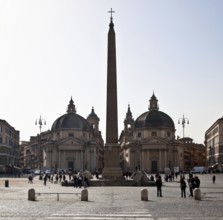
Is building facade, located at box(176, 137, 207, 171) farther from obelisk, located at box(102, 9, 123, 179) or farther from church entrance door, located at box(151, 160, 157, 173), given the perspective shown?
obelisk, located at box(102, 9, 123, 179)

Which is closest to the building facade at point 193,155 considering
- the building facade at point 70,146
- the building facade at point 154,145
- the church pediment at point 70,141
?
the building facade at point 154,145

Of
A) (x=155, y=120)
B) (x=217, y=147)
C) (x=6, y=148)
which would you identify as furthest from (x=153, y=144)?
(x=6, y=148)

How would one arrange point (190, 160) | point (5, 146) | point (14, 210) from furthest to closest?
point (190, 160) → point (5, 146) → point (14, 210)

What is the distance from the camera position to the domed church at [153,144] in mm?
110125

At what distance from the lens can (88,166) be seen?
114625 mm

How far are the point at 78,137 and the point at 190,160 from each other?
4770 centimetres

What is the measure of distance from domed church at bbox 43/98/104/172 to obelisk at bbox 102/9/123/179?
209ft

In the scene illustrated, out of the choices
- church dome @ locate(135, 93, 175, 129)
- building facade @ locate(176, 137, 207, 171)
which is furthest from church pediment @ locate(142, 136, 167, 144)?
building facade @ locate(176, 137, 207, 171)

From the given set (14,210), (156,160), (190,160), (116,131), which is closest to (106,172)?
(116,131)

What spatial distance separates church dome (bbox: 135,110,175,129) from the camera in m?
113

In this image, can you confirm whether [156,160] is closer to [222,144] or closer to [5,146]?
[222,144]

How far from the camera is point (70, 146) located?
113062 mm

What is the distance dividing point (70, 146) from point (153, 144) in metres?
18.0

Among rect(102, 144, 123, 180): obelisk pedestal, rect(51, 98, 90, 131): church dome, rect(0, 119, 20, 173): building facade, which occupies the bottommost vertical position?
rect(102, 144, 123, 180): obelisk pedestal
